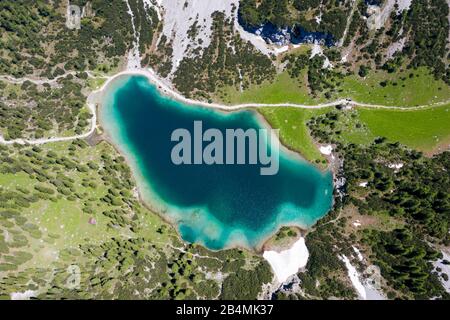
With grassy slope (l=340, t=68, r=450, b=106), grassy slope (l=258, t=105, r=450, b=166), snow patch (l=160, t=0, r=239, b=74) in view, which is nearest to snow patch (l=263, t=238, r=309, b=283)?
grassy slope (l=258, t=105, r=450, b=166)

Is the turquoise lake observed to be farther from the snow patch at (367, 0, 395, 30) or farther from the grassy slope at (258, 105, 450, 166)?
the snow patch at (367, 0, 395, 30)

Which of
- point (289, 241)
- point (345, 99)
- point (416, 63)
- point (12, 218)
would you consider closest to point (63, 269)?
point (12, 218)

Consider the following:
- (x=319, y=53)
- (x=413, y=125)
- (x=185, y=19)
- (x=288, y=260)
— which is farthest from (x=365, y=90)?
(x=185, y=19)

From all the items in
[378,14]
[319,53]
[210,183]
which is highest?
[378,14]

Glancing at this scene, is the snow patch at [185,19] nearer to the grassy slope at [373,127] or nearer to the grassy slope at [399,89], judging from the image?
the grassy slope at [373,127]

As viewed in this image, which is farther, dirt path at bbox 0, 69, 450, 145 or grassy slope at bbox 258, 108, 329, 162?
grassy slope at bbox 258, 108, 329, 162

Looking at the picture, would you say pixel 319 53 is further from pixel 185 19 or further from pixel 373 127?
pixel 185 19
